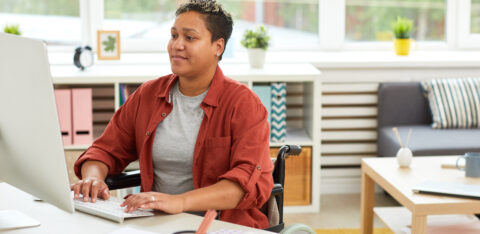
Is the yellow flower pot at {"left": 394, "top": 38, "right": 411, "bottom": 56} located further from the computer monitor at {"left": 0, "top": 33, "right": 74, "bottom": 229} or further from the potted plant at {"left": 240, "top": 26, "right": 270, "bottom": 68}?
the computer monitor at {"left": 0, "top": 33, "right": 74, "bottom": 229}

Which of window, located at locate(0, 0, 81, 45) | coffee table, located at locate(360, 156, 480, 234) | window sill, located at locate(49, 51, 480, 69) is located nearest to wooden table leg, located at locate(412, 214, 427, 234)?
coffee table, located at locate(360, 156, 480, 234)

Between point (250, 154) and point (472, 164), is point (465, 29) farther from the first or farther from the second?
point (250, 154)

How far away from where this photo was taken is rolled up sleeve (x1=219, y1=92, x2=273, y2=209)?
1751 mm

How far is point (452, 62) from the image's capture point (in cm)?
392

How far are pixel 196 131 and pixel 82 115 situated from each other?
1.63 meters

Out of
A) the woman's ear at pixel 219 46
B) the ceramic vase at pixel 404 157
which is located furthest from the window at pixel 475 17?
the woman's ear at pixel 219 46

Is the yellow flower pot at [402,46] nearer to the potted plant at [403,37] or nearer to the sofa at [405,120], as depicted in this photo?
the potted plant at [403,37]

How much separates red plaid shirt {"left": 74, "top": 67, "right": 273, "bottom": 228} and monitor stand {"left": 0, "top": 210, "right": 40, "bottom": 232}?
0.37 meters

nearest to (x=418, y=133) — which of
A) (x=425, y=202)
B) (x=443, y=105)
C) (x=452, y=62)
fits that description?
(x=443, y=105)

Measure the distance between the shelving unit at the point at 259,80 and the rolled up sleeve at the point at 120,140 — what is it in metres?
1.31

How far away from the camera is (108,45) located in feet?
12.2

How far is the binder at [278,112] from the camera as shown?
3.47m

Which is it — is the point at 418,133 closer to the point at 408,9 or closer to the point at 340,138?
the point at 340,138

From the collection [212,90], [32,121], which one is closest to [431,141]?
[212,90]
